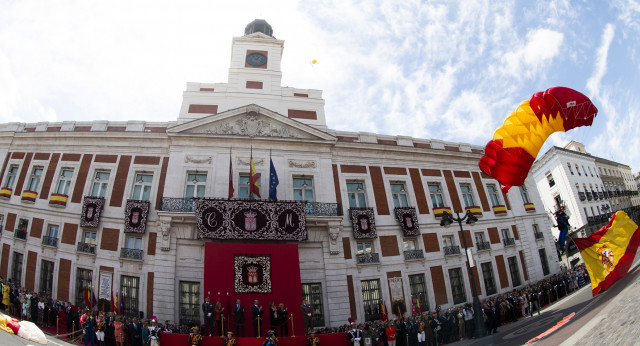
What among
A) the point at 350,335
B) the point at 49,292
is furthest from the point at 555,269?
the point at 49,292

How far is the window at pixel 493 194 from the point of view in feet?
86.5

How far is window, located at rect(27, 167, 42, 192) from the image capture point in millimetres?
21203

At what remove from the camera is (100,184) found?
67.0 feet

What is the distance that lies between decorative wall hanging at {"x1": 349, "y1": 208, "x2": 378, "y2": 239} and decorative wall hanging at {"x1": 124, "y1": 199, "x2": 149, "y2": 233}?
12.6m

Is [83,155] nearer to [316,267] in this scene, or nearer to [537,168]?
[316,267]

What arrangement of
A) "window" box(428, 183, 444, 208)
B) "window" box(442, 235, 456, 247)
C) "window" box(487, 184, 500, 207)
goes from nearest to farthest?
"window" box(442, 235, 456, 247)
"window" box(428, 183, 444, 208)
"window" box(487, 184, 500, 207)

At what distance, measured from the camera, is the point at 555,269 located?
26.1m

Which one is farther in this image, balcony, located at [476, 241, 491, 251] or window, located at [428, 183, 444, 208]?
window, located at [428, 183, 444, 208]

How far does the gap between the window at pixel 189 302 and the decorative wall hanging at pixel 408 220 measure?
13.4 metres

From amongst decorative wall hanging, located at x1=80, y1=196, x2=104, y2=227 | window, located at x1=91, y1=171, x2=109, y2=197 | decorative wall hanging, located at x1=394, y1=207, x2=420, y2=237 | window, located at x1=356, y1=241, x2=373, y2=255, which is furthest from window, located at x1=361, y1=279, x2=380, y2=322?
window, located at x1=91, y1=171, x2=109, y2=197

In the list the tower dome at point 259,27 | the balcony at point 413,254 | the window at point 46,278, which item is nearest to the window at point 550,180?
the balcony at point 413,254

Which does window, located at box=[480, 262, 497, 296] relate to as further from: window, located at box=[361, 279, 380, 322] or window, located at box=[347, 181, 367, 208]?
window, located at box=[347, 181, 367, 208]

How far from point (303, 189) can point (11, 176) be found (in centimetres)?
2046

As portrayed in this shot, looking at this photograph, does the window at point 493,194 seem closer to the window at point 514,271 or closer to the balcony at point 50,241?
the window at point 514,271
